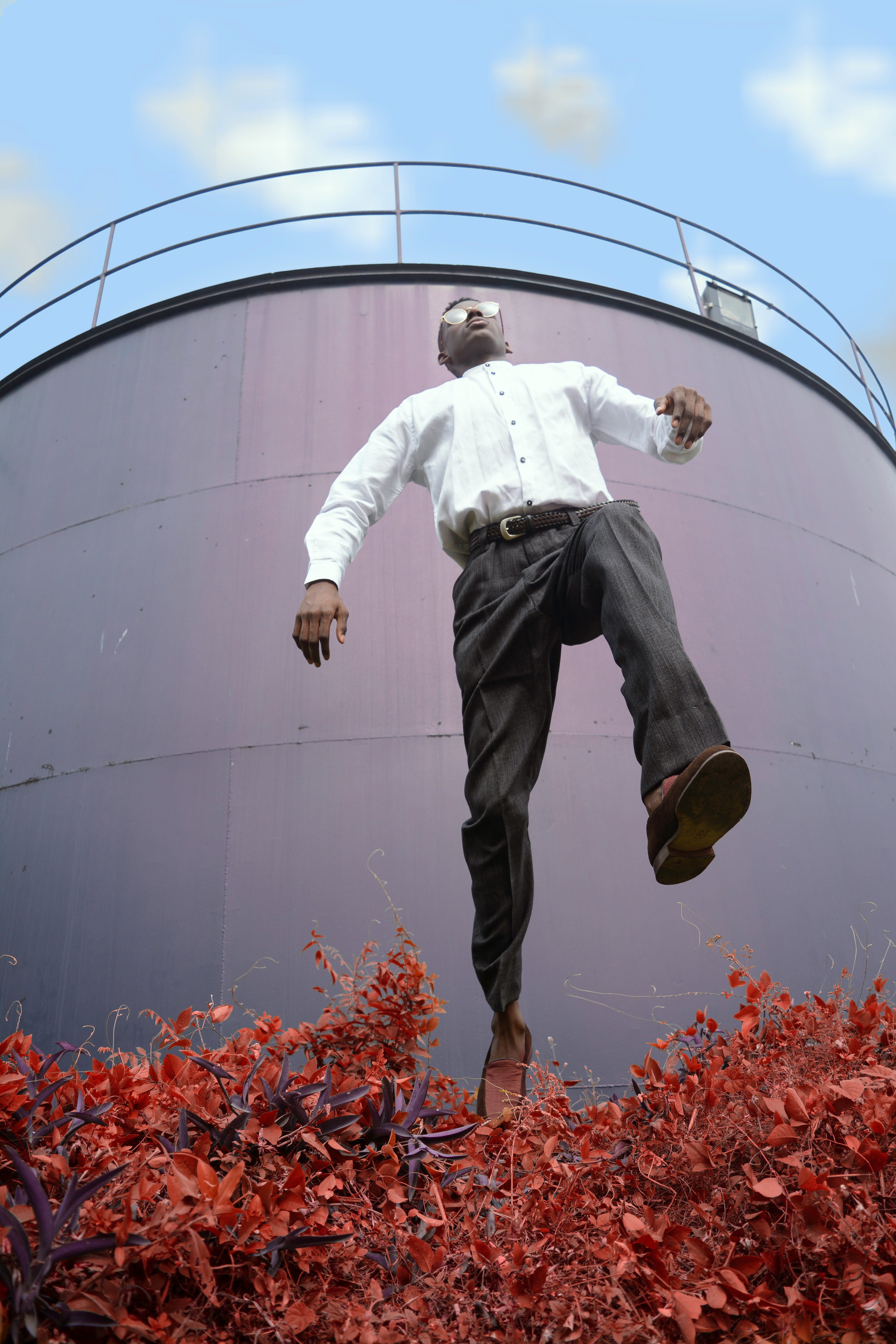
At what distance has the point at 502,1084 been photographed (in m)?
1.93

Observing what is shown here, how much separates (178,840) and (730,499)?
3.28 m

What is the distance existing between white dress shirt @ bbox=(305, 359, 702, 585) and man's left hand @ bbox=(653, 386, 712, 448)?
0.23ft

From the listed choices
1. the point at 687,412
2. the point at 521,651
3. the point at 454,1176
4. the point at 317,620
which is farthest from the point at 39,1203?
the point at 687,412

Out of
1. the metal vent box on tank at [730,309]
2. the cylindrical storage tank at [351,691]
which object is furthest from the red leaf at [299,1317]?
the metal vent box on tank at [730,309]

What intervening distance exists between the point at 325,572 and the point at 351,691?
69.7 inches

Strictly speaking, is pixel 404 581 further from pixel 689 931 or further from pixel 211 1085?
pixel 211 1085

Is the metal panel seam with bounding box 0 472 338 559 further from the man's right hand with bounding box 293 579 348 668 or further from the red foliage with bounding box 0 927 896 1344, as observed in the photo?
the red foliage with bounding box 0 927 896 1344

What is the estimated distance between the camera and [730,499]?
4637 millimetres

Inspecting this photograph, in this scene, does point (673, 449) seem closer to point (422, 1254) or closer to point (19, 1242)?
point (422, 1254)

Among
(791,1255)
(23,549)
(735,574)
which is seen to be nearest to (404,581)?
(735,574)

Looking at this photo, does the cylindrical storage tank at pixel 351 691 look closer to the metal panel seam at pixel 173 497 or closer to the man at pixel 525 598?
the metal panel seam at pixel 173 497

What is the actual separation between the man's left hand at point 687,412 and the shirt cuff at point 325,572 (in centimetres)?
88

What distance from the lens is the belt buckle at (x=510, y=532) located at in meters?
2.13

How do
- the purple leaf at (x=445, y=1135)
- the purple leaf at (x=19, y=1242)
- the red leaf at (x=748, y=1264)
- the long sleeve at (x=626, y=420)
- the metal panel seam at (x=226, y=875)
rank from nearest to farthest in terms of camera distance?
the purple leaf at (x=19, y=1242)
the red leaf at (x=748, y=1264)
the purple leaf at (x=445, y=1135)
the long sleeve at (x=626, y=420)
the metal panel seam at (x=226, y=875)
